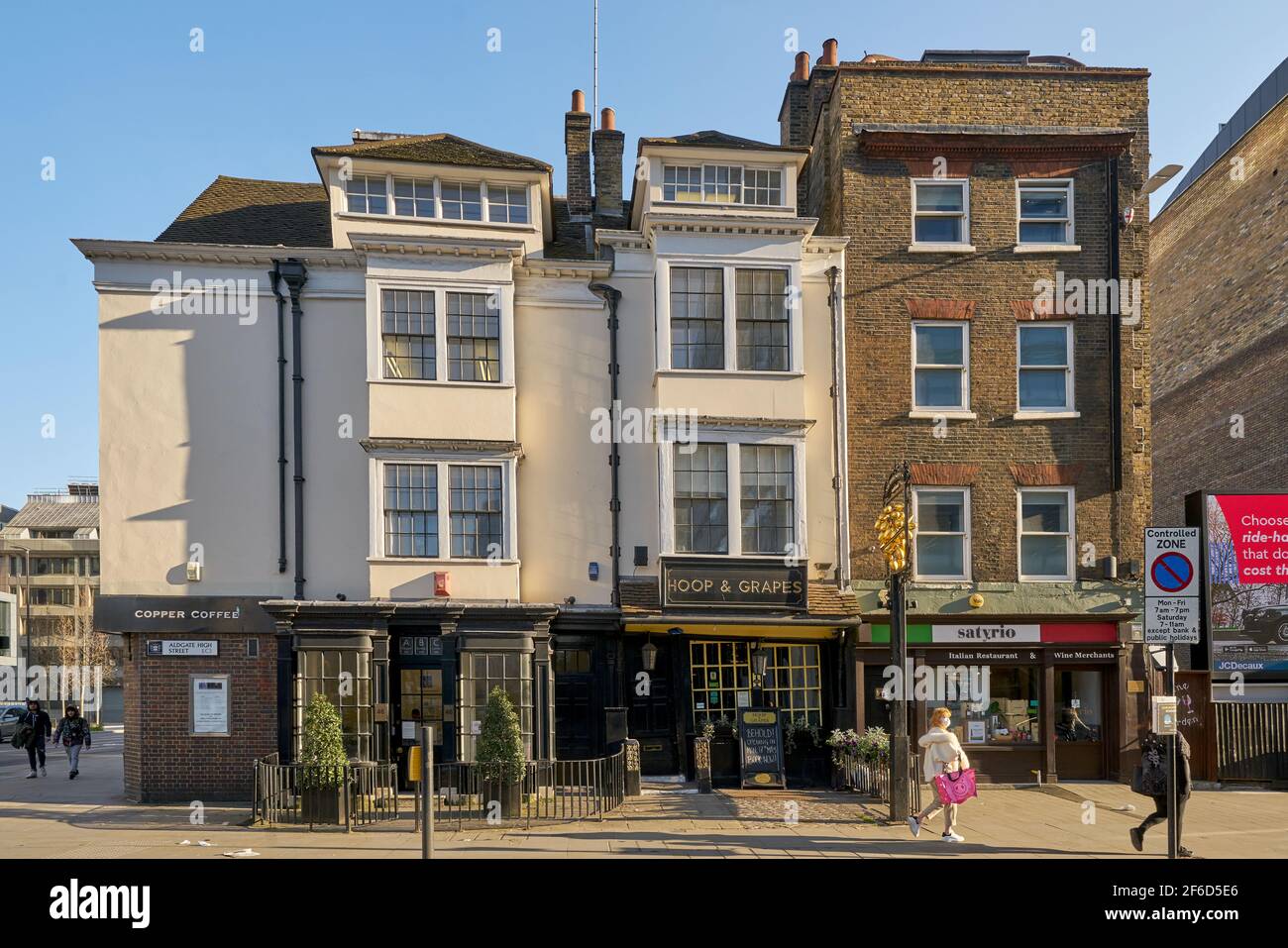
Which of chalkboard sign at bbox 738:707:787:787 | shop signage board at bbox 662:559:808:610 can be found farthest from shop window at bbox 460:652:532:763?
chalkboard sign at bbox 738:707:787:787

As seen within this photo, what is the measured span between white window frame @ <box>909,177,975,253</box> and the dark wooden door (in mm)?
9778

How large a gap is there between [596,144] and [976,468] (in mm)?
11197

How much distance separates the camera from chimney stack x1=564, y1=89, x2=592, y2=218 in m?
21.4

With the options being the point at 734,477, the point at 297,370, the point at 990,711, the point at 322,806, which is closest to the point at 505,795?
the point at 322,806

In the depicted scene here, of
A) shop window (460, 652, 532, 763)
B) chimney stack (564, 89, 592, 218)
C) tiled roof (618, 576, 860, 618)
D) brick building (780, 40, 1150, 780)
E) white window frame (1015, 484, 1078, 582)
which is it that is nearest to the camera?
shop window (460, 652, 532, 763)

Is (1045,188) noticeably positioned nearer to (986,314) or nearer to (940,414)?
(986,314)

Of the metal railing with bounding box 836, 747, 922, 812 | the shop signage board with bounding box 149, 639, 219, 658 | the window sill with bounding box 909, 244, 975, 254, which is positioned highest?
the window sill with bounding box 909, 244, 975, 254

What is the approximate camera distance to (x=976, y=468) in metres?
19.2

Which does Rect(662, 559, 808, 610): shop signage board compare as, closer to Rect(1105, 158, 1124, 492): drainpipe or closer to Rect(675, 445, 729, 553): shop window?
Rect(675, 445, 729, 553): shop window

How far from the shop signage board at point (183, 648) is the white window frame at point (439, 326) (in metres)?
5.74

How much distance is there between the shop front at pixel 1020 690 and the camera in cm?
1842

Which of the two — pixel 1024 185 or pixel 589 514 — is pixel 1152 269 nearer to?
pixel 1024 185

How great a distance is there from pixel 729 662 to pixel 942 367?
24.5 feet
